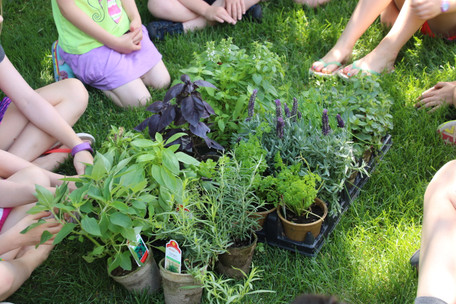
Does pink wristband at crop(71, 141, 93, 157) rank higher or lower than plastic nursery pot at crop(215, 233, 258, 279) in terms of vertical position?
higher

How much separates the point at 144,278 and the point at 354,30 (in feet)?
7.32

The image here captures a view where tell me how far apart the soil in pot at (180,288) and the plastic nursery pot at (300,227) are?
44 centimetres

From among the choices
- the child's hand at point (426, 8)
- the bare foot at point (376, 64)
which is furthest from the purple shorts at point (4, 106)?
the child's hand at point (426, 8)

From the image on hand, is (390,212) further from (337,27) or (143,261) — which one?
(337,27)

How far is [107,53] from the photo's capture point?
3.05m

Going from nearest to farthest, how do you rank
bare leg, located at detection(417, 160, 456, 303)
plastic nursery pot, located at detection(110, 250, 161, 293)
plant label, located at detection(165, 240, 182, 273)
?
bare leg, located at detection(417, 160, 456, 303) → plant label, located at detection(165, 240, 182, 273) → plastic nursery pot, located at detection(110, 250, 161, 293)

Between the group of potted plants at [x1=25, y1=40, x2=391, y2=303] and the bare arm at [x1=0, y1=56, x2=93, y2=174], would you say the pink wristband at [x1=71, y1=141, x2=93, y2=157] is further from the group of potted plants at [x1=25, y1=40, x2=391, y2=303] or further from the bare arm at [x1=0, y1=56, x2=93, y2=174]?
the group of potted plants at [x1=25, y1=40, x2=391, y2=303]

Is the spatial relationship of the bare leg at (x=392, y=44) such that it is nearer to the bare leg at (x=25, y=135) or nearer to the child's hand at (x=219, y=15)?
the child's hand at (x=219, y=15)

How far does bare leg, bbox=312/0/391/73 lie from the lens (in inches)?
123

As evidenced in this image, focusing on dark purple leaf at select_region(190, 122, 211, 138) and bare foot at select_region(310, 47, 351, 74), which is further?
bare foot at select_region(310, 47, 351, 74)

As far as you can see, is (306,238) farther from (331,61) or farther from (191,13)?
(191,13)

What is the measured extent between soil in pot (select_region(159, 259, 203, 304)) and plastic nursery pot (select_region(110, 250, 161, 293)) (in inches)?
3.7

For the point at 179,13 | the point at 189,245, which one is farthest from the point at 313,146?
the point at 179,13

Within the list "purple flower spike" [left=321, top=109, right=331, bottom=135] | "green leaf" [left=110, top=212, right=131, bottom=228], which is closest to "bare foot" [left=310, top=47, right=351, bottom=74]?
"purple flower spike" [left=321, top=109, right=331, bottom=135]
